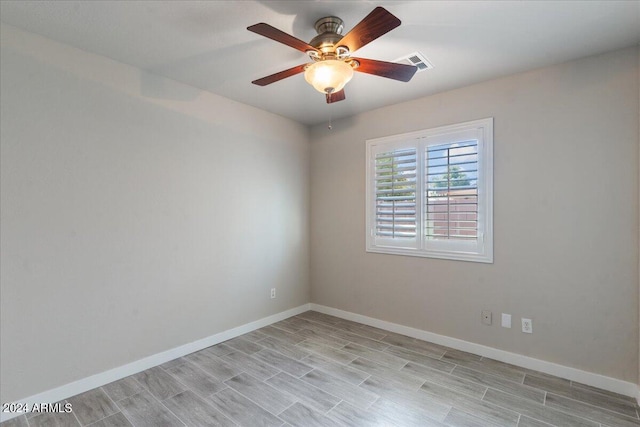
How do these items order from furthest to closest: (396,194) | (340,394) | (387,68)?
(396,194), (340,394), (387,68)

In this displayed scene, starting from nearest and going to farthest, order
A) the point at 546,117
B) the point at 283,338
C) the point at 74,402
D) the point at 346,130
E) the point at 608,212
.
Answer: the point at 74,402 → the point at 608,212 → the point at 546,117 → the point at 283,338 → the point at 346,130

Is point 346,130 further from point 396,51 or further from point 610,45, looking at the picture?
point 610,45

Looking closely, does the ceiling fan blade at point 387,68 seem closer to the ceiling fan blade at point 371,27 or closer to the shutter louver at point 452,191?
the ceiling fan blade at point 371,27

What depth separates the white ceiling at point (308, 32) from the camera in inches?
72.9

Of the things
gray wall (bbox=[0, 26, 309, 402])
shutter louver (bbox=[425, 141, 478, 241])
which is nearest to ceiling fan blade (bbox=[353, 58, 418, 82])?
shutter louver (bbox=[425, 141, 478, 241])

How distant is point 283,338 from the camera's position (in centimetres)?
329

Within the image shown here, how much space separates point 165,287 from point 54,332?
80 cm

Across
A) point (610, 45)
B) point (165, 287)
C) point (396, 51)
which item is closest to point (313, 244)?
point (165, 287)

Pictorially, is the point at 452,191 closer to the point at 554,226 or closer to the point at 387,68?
the point at 554,226

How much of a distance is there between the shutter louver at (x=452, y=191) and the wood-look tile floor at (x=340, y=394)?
1191 millimetres

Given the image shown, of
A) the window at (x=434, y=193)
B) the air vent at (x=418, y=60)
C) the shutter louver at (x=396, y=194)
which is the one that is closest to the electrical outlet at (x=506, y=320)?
the window at (x=434, y=193)

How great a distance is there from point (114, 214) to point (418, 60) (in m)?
2.76

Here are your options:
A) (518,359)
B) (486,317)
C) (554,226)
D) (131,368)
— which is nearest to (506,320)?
(486,317)

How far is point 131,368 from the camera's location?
2551 millimetres
